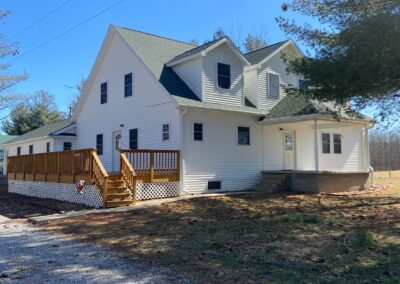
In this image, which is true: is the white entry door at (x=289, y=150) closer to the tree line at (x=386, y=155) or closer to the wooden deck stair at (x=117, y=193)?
the wooden deck stair at (x=117, y=193)

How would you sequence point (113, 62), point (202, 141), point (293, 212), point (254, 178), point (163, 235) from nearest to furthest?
point (163, 235) < point (293, 212) < point (202, 141) < point (254, 178) < point (113, 62)

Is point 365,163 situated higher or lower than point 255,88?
lower

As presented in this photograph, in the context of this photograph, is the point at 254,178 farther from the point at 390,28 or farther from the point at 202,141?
the point at 390,28

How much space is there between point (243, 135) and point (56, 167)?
778cm

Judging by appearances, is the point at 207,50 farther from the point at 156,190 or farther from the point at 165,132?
the point at 156,190

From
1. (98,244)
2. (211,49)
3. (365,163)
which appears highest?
(211,49)

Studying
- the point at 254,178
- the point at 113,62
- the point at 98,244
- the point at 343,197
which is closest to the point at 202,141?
the point at 254,178

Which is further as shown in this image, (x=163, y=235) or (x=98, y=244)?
(x=163, y=235)

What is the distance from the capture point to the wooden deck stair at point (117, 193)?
12664 millimetres

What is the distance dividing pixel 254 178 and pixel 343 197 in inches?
170

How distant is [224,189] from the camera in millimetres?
16578

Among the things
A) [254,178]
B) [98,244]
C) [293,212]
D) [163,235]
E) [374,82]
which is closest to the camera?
[98,244]

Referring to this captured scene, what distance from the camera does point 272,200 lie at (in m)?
13.8

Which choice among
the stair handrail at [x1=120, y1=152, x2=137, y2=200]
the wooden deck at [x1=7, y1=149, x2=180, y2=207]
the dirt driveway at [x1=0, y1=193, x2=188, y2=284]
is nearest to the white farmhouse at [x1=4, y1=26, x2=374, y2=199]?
the wooden deck at [x1=7, y1=149, x2=180, y2=207]
